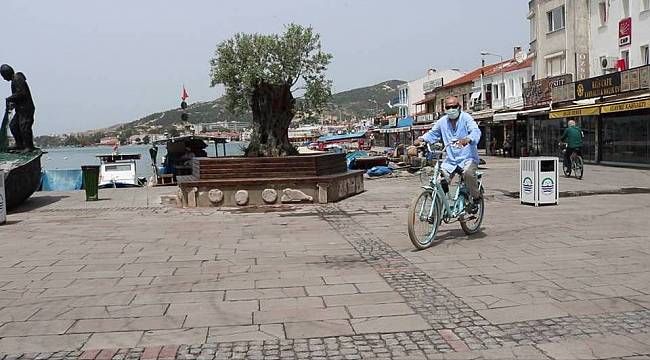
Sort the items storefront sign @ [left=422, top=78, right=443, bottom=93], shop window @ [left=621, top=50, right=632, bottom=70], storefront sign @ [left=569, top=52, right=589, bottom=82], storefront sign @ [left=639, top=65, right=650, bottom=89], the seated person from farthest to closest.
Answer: storefront sign @ [left=422, top=78, right=443, bottom=93], storefront sign @ [left=569, top=52, right=589, bottom=82], shop window @ [left=621, top=50, right=632, bottom=70], the seated person, storefront sign @ [left=639, top=65, right=650, bottom=89]

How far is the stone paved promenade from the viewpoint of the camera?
14.0 ft

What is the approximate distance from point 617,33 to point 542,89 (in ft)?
17.2

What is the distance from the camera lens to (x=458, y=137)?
7910mm

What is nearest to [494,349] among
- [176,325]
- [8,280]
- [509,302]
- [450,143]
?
[509,302]

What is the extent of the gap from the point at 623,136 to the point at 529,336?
24047 mm

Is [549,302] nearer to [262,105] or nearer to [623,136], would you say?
[262,105]

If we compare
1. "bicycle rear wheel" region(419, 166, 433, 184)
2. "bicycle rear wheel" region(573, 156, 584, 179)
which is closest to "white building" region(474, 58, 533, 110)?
"bicycle rear wheel" region(573, 156, 584, 179)

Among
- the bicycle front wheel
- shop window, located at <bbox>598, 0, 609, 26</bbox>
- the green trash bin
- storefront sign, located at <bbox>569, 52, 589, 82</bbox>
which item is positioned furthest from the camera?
storefront sign, located at <bbox>569, 52, 589, 82</bbox>

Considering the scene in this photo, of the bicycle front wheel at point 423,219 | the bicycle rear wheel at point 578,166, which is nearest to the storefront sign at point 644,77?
the bicycle rear wheel at point 578,166

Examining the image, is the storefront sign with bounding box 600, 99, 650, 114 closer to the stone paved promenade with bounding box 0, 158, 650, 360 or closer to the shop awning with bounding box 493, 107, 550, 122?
the shop awning with bounding box 493, 107, 550, 122

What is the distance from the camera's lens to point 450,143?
7.86 meters

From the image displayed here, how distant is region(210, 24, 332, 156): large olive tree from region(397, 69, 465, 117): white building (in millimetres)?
64776

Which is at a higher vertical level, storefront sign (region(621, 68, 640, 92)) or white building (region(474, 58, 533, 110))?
white building (region(474, 58, 533, 110))

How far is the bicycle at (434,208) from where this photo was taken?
738 cm
